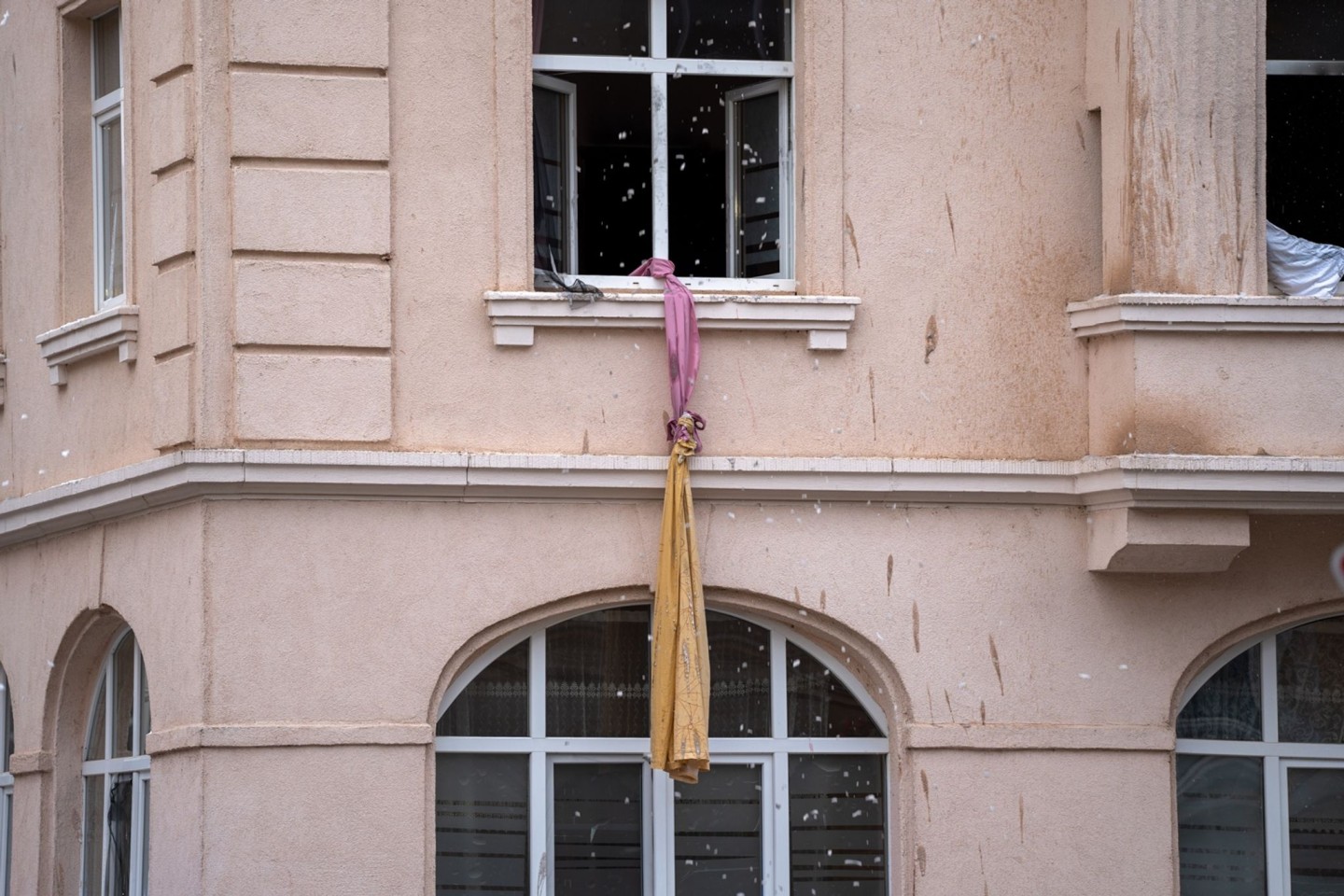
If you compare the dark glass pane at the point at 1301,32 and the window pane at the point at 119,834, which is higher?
the dark glass pane at the point at 1301,32

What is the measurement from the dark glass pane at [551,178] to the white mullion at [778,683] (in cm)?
242

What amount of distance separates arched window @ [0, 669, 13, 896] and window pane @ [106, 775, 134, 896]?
1394 mm

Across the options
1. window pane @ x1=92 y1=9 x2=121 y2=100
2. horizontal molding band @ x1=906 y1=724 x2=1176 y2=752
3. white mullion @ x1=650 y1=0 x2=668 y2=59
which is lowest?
horizontal molding band @ x1=906 y1=724 x2=1176 y2=752

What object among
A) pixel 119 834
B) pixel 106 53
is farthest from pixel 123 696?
pixel 106 53

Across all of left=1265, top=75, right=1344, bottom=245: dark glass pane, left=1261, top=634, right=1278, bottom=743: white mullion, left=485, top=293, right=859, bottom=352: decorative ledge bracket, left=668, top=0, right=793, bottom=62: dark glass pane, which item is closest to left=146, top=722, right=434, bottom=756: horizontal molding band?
left=485, top=293, right=859, bottom=352: decorative ledge bracket

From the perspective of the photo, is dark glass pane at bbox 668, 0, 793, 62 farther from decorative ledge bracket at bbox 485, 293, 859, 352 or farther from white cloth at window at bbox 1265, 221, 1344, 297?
white cloth at window at bbox 1265, 221, 1344, 297

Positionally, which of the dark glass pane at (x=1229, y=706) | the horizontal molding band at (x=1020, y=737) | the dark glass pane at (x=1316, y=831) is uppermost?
the dark glass pane at (x=1229, y=706)

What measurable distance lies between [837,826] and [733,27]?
461cm

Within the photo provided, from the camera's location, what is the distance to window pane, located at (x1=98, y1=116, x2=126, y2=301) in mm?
14961

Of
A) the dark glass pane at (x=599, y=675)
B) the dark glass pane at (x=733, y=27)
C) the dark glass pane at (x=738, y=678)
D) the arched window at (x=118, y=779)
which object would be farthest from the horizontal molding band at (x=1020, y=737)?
the arched window at (x=118, y=779)

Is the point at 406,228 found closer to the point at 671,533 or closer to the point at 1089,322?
the point at 671,533

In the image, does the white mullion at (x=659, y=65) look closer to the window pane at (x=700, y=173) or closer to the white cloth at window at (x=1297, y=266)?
the window pane at (x=700, y=173)

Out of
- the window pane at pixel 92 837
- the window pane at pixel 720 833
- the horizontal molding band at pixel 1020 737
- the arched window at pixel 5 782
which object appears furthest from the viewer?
the arched window at pixel 5 782

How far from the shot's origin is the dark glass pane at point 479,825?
1330cm
